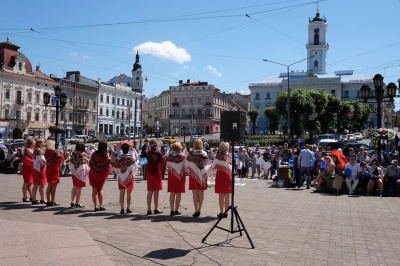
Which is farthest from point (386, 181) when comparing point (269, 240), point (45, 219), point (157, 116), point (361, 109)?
point (157, 116)

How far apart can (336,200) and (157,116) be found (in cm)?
9024

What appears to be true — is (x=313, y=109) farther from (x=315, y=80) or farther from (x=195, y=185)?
(x=195, y=185)

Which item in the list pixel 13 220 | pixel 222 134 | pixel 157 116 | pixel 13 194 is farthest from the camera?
pixel 157 116

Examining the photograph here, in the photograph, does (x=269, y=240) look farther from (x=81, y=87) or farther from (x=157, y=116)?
(x=157, y=116)

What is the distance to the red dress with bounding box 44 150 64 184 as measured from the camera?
10.4 meters

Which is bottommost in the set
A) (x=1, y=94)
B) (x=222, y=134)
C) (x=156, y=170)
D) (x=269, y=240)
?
(x=269, y=240)

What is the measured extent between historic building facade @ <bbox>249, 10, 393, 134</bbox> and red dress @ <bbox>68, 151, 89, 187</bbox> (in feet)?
278

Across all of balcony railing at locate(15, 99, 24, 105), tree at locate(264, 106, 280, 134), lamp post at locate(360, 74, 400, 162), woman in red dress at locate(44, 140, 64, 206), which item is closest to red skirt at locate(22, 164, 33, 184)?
woman in red dress at locate(44, 140, 64, 206)

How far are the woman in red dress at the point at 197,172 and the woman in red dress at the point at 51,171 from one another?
3.61 m

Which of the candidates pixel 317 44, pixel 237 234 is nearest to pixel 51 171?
pixel 237 234

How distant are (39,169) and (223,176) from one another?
16.2 feet

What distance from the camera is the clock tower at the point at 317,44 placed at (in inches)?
3792

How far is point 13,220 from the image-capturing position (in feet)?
27.4

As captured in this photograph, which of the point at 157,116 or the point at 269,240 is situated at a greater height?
the point at 157,116
